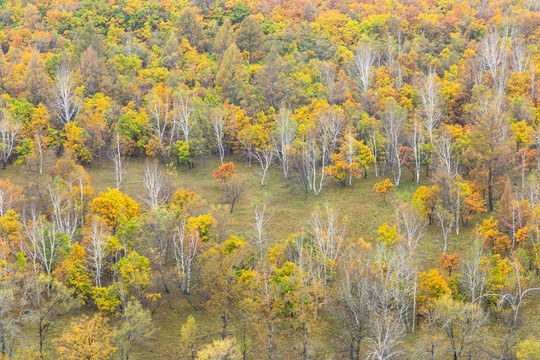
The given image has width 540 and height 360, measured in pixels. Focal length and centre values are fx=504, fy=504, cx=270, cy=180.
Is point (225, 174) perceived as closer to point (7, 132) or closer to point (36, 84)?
point (7, 132)

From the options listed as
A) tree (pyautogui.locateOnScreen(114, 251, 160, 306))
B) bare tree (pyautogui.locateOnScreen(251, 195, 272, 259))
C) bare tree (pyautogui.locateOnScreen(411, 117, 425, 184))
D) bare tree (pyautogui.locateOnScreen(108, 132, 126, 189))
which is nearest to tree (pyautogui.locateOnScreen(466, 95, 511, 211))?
bare tree (pyautogui.locateOnScreen(411, 117, 425, 184))

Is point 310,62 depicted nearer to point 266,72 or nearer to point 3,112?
point 266,72

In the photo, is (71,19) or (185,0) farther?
(185,0)

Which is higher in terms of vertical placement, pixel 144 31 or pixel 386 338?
pixel 144 31

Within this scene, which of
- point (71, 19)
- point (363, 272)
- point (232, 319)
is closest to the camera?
point (363, 272)

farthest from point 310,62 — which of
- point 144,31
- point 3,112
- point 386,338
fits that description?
point 386,338

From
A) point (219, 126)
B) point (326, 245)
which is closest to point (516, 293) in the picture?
point (326, 245)
